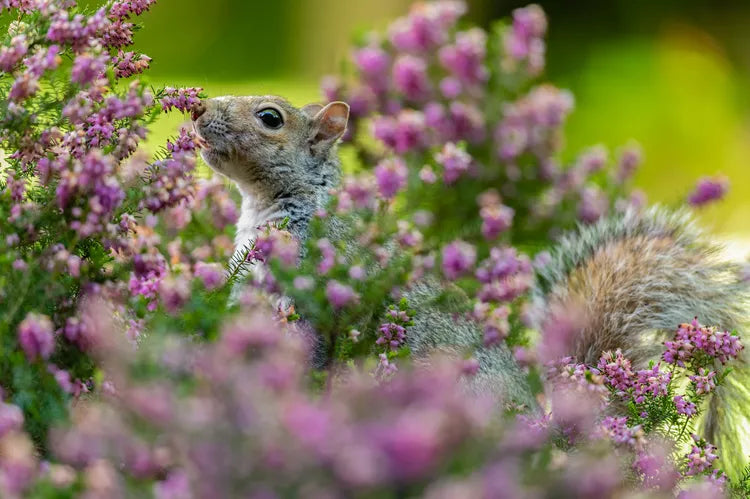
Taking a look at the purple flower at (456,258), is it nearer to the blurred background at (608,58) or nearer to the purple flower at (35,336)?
the purple flower at (35,336)

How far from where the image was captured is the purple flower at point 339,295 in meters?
1.58

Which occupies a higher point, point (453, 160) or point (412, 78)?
point (412, 78)

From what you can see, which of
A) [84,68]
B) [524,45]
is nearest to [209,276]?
[84,68]

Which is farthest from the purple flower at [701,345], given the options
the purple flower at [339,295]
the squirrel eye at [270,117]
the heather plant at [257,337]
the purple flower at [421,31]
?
the purple flower at [421,31]

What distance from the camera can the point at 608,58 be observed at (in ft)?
20.7

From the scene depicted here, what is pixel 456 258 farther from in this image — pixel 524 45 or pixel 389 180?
pixel 524 45

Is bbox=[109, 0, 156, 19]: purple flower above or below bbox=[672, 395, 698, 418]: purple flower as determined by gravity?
above

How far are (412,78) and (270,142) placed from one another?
96 centimetres

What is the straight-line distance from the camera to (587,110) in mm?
5797

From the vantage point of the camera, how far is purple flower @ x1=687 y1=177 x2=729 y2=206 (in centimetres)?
334

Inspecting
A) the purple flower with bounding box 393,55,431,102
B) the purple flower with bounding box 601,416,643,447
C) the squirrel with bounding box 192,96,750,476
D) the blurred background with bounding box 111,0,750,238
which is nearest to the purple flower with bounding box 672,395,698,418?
the purple flower with bounding box 601,416,643,447

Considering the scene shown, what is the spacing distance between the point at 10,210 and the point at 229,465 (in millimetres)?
897

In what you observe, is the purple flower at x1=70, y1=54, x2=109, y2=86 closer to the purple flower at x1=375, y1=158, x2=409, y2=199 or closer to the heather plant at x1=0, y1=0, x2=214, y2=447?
the heather plant at x1=0, y1=0, x2=214, y2=447

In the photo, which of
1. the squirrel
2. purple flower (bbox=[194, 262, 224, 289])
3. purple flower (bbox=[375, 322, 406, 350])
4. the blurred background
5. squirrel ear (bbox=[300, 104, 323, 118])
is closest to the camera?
purple flower (bbox=[194, 262, 224, 289])
